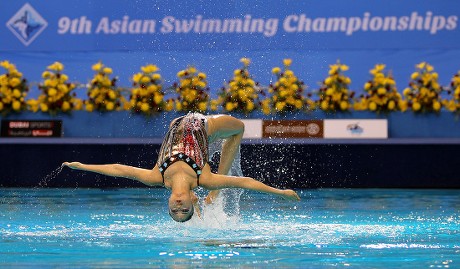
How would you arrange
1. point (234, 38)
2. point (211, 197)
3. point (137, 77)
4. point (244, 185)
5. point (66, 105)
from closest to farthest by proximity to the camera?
point (244, 185) < point (211, 197) < point (137, 77) < point (66, 105) < point (234, 38)

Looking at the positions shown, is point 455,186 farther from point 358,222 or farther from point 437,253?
Answer: point 437,253

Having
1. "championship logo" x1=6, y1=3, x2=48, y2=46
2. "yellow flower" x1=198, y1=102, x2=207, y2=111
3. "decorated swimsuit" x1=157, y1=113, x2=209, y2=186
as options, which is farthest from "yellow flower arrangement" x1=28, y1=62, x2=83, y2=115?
"decorated swimsuit" x1=157, y1=113, x2=209, y2=186

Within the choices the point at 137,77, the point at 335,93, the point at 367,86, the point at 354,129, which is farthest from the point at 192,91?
the point at 367,86

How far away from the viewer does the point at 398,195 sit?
10977mm

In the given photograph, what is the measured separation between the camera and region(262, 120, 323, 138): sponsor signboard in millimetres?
11898

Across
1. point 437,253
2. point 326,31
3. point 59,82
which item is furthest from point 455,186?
point 437,253

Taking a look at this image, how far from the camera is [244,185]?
657 centimetres

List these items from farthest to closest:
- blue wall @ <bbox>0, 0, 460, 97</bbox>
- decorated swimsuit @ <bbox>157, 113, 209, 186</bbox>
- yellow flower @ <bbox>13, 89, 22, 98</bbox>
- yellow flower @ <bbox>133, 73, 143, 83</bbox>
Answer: blue wall @ <bbox>0, 0, 460, 97</bbox>, yellow flower @ <bbox>13, 89, 22, 98</bbox>, yellow flower @ <bbox>133, 73, 143, 83</bbox>, decorated swimsuit @ <bbox>157, 113, 209, 186</bbox>

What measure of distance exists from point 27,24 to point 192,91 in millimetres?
2823

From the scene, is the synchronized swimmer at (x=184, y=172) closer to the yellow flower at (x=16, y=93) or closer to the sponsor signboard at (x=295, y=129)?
the sponsor signboard at (x=295, y=129)

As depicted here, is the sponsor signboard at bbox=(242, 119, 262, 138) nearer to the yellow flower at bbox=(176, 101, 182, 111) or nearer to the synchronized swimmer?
the yellow flower at bbox=(176, 101, 182, 111)

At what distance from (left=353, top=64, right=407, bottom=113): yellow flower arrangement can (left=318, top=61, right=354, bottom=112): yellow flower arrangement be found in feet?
0.54

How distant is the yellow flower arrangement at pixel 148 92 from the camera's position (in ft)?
40.2

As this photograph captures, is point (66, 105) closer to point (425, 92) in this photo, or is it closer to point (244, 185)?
point (425, 92)
